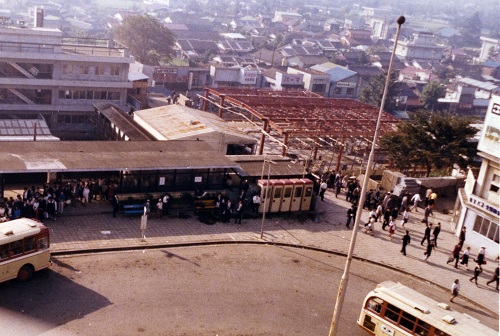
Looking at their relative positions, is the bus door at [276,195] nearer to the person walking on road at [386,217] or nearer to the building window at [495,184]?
the person walking on road at [386,217]

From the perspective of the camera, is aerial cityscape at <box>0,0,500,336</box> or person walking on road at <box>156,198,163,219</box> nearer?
aerial cityscape at <box>0,0,500,336</box>

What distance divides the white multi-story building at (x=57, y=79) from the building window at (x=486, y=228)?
29150mm

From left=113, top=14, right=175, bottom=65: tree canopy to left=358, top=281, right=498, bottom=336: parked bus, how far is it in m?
67.6

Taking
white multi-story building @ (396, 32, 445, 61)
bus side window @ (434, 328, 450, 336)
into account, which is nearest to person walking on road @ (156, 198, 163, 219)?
bus side window @ (434, 328, 450, 336)

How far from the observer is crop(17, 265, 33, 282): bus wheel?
1930cm

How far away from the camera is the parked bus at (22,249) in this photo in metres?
18.7

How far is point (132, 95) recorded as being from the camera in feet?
169

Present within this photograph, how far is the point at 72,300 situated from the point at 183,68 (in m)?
56.5

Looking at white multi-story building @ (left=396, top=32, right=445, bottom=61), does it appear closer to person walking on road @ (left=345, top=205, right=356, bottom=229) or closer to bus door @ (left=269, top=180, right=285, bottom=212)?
person walking on road @ (left=345, top=205, right=356, bottom=229)

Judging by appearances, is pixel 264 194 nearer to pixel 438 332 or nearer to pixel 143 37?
pixel 438 332

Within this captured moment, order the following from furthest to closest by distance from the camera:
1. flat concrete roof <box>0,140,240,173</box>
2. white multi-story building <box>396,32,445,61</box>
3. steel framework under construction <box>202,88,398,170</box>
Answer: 1. white multi-story building <box>396,32,445,61</box>
2. steel framework under construction <box>202,88,398,170</box>
3. flat concrete roof <box>0,140,240,173</box>

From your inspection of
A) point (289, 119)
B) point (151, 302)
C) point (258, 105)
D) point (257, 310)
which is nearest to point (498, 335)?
point (257, 310)

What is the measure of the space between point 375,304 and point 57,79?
110ft

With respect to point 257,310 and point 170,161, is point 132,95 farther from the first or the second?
point 257,310
